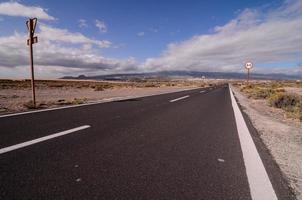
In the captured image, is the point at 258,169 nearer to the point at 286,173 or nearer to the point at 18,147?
the point at 286,173

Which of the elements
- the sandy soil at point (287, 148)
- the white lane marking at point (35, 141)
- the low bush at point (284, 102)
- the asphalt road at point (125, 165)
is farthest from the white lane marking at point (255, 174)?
the low bush at point (284, 102)

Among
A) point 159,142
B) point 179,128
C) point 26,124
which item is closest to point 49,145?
point 159,142

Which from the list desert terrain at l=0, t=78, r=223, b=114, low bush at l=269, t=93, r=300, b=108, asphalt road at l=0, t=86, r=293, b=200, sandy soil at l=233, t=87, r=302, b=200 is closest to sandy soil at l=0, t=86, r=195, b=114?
desert terrain at l=0, t=78, r=223, b=114

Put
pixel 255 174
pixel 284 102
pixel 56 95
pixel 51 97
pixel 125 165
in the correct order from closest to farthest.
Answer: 1. pixel 255 174
2. pixel 125 165
3. pixel 284 102
4. pixel 51 97
5. pixel 56 95

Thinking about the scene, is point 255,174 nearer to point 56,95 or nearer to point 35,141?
point 35,141

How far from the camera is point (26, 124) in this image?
7488mm

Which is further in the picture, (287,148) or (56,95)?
(56,95)

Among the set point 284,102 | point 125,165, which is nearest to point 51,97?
point 284,102

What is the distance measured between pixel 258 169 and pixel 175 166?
1.32 m

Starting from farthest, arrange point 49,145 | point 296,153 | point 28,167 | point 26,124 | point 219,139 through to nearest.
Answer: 1. point 26,124
2. point 219,139
3. point 296,153
4. point 49,145
5. point 28,167

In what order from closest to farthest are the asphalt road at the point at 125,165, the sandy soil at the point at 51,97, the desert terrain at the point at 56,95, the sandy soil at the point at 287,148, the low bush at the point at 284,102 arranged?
the asphalt road at the point at 125,165
the sandy soil at the point at 287,148
the sandy soil at the point at 51,97
the desert terrain at the point at 56,95
the low bush at the point at 284,102

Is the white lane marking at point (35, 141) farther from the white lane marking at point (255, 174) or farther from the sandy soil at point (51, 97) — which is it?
the sandy soil at point (51, 97)

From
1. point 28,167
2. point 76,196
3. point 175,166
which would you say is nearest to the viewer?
point 76,196

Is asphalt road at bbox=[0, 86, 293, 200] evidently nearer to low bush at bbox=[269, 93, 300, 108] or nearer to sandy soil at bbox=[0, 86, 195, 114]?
sandy soil at bbox=[0, 86, 195, 114]
